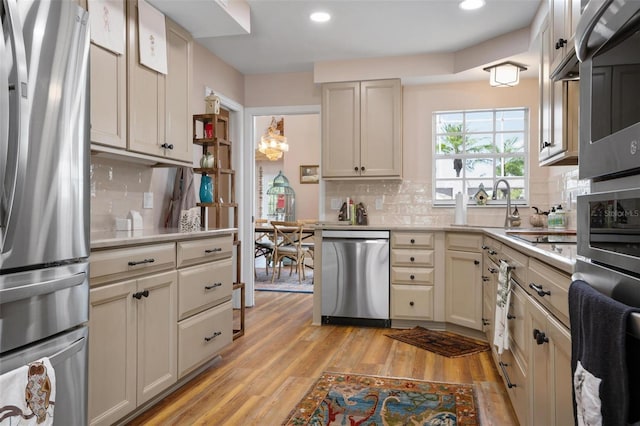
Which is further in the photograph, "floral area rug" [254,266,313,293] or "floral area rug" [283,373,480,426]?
"floral area rug" [254,266,313,293]

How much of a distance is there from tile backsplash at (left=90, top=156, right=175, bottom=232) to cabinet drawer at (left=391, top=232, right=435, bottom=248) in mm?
1971

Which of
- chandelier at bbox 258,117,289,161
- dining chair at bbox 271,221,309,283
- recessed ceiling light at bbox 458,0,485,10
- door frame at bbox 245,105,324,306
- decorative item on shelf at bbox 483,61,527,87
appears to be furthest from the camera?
chandelier at bbox 258,117,289,161

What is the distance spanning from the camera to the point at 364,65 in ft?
14.7

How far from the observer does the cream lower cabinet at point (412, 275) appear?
4.09 metres

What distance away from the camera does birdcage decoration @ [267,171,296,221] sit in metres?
9.01

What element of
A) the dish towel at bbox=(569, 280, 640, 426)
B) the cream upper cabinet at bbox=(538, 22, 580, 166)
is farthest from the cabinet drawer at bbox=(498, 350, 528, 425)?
the dish towel at bbox=(569, 280, 640, 426)

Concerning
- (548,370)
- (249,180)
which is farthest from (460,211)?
(548,370)

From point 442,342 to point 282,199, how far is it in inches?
228

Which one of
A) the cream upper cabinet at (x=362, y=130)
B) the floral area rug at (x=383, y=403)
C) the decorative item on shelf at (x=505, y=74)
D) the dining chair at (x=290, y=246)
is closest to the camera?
the floral area rug at (x=383, y=403)

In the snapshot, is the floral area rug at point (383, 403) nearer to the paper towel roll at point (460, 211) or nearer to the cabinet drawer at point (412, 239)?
the cabinet drawer at point (412, 239)

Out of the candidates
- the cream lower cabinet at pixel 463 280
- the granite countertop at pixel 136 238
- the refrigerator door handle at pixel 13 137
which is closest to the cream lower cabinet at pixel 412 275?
the cream lower cabinet at pixel 463 280

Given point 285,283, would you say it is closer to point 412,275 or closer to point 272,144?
point 272,144

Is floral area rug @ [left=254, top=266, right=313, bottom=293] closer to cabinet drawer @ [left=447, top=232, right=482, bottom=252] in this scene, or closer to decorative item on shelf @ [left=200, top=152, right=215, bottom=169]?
cabinet drawer @ [left=447, top=232, right=482, bottom=252]

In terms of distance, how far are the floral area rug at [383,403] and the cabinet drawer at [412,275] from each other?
1381 millimetres
